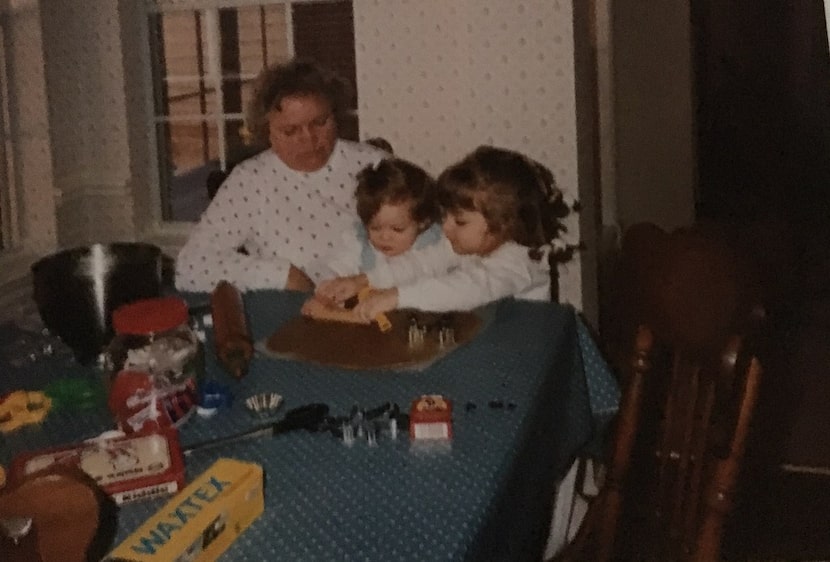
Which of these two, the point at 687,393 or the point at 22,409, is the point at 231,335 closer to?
the point at 22,409

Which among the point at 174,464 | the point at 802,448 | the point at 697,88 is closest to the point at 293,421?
the point at 174,464

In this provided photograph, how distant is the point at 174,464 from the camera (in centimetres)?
105

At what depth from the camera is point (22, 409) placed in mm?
1305

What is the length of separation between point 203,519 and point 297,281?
1114 mm

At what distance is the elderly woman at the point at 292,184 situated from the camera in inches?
82.3

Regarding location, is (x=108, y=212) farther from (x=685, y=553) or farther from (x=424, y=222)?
(x=685, y=553)

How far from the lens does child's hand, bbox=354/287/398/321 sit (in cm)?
163

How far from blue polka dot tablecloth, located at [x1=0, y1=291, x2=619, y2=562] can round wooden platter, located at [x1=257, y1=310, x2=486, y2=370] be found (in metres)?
0.03

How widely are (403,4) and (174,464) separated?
1685 millimetres

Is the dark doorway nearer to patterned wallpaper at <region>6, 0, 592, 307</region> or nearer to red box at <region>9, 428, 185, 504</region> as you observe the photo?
patterned wallpaper at <region>6, 0, 592, 307</region>

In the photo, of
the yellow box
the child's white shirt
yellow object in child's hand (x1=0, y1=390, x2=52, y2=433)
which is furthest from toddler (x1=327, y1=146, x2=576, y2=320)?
the yellow box

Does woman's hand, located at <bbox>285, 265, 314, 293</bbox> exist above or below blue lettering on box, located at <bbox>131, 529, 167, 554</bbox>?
above

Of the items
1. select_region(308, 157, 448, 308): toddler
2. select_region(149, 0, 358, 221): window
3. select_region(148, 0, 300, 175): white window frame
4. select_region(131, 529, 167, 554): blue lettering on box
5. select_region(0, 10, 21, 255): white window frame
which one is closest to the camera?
select_region(131, 529, 167, 554): blue lettering on box

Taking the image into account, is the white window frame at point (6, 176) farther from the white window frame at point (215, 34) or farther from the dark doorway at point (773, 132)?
the dark doorway at point (773, 132)
